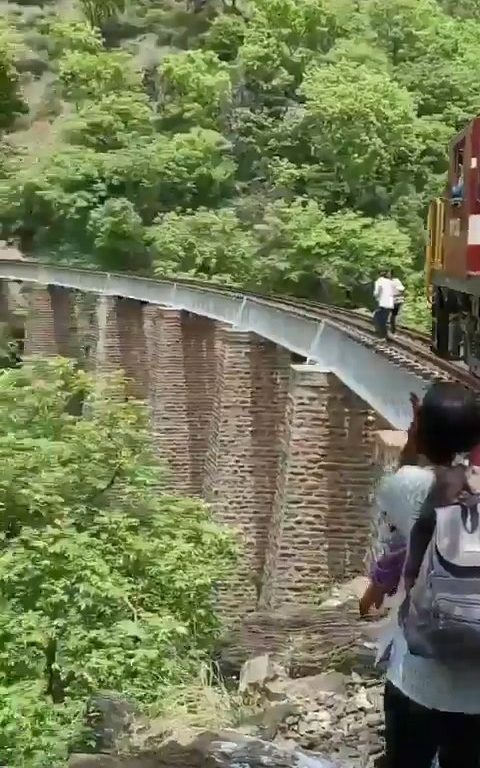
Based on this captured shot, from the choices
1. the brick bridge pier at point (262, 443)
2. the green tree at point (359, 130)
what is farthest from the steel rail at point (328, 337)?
the green tree at point (359, 130)

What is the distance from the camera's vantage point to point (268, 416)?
54.0 feet

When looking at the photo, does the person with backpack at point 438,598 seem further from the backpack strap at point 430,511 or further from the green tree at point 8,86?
the green tree at point 8,86

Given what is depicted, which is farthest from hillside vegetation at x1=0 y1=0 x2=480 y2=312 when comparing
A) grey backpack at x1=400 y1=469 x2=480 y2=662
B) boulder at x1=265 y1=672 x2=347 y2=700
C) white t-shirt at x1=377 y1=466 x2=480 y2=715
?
grey backpack at x1=400 y1=469 x2=480 y2=662

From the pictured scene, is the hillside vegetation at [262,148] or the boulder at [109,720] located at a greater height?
the hillside vegetation at [262,148]

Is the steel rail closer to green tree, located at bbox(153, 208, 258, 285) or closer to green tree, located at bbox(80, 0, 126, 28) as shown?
green tree, located at bbox(153, 208, 258, 285)

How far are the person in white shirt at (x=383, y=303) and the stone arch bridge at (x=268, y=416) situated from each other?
0.75 m

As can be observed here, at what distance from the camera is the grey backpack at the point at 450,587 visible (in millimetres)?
2525

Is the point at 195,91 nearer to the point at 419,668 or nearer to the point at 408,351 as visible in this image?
the point at 408,351

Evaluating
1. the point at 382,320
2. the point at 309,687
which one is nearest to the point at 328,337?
the point at 382,320

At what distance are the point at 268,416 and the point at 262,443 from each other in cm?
47

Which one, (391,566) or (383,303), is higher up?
(383,303)

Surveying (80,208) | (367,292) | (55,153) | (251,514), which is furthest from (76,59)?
(251,514)

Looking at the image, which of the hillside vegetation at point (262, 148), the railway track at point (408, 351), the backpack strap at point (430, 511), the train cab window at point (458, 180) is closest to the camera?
the backpack strap at point (430, 511)

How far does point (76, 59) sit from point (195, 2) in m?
11.6
